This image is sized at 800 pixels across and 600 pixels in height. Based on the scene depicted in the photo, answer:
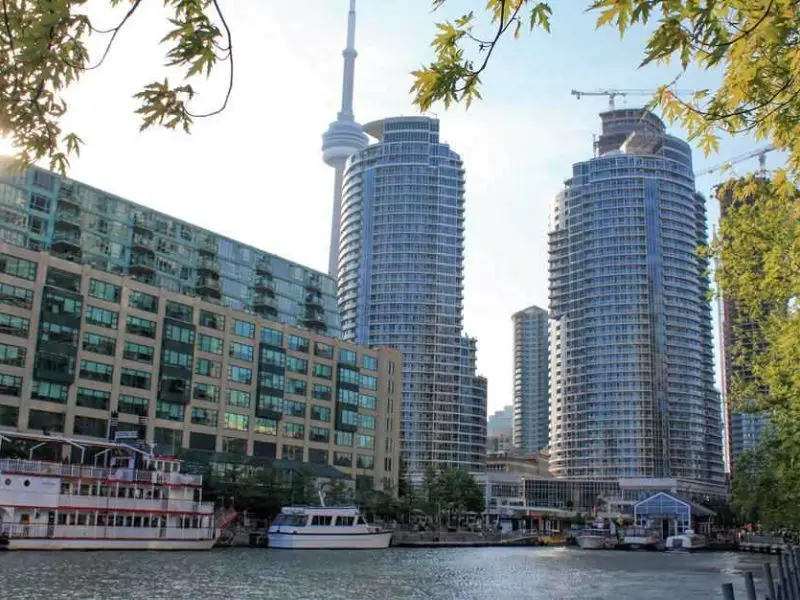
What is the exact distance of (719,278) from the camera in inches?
→ 1145

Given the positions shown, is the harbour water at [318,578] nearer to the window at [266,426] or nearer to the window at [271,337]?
the window at [266,426]

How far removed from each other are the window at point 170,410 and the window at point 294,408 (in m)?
18.8

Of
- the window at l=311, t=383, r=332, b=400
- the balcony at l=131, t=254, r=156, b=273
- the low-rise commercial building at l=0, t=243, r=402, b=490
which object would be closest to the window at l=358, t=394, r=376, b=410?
the low-rise commercial building at l=0, t=243, r=402, b=490

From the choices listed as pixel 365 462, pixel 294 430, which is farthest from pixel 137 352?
pixel 365 462

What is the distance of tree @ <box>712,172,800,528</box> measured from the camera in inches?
779

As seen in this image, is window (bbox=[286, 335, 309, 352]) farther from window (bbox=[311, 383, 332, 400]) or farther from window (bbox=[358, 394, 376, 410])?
window (bbox=[358, 394, 376, 410])

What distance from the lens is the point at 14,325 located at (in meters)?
92.8

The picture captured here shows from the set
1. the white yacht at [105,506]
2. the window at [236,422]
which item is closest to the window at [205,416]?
the window at [236,422]

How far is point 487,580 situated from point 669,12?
217ft

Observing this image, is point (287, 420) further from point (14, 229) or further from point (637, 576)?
point (637, 576)

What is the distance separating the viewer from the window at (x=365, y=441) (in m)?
139

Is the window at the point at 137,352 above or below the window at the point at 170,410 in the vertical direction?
above

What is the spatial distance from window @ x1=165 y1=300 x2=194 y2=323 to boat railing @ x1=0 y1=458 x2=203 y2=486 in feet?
84.6

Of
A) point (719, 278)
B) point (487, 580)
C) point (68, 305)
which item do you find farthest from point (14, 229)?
point (719, 278)
